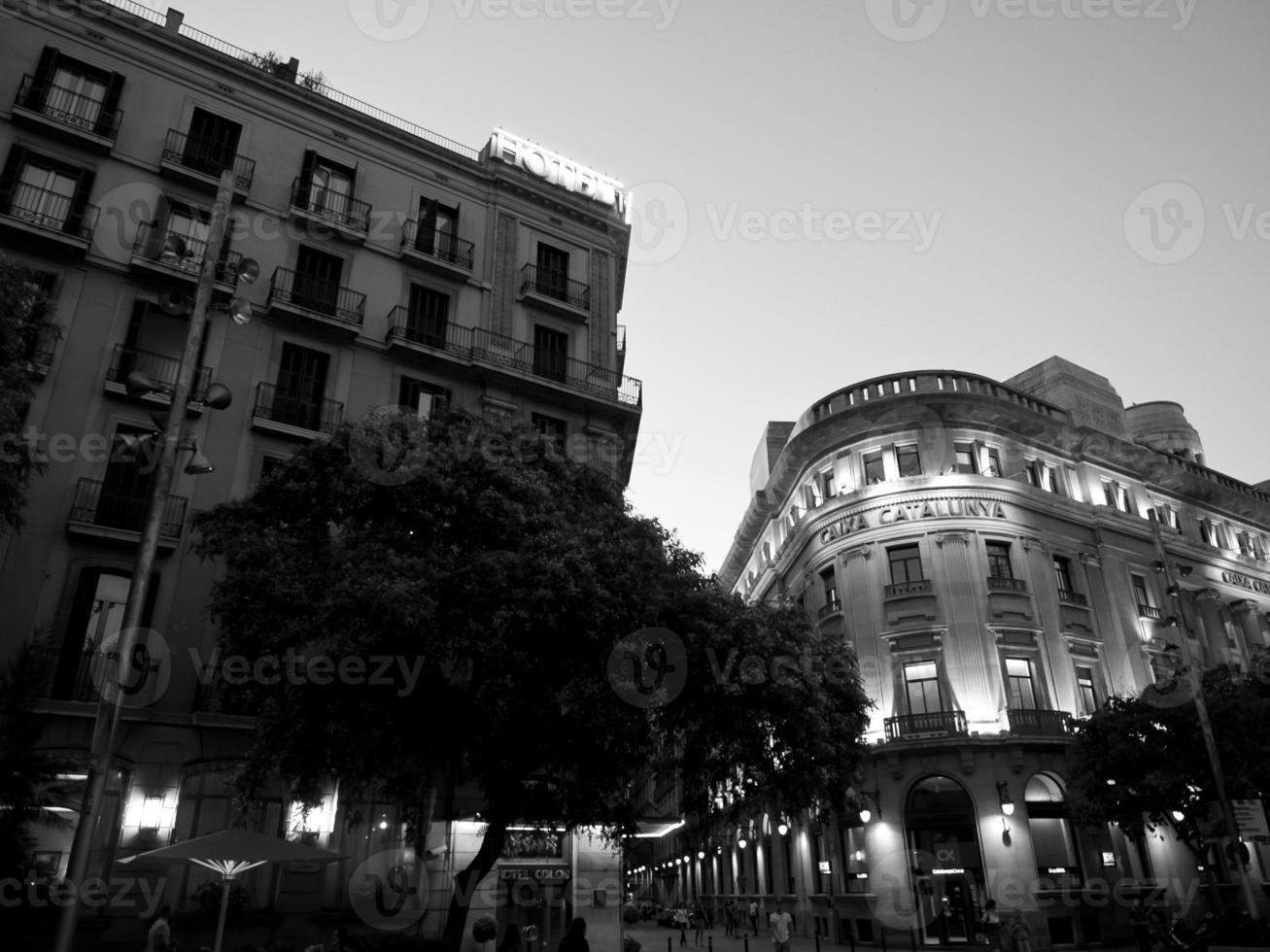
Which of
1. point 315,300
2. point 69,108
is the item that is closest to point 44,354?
point 315,300

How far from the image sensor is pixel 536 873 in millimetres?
23891

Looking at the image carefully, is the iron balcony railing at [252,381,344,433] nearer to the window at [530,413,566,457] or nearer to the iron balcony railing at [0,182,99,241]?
the iron balcony railing at [0,182,99,241]

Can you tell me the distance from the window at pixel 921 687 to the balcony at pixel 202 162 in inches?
1132

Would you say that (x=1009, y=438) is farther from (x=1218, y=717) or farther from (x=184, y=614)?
(x=184, y=614)

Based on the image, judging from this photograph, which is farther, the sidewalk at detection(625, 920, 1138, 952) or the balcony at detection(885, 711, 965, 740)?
the balcony at detection(885, 711, 965, 740)

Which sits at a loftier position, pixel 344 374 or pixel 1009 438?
pixel 1009 438

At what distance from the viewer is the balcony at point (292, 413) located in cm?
2447

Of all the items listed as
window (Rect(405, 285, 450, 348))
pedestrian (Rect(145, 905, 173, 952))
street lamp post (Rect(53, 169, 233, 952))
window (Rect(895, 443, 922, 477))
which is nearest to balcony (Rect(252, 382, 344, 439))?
window (Rect(405, 285, 450, 348))

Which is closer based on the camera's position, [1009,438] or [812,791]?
[812,791]

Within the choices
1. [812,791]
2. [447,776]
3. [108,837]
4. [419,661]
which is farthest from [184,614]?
[812,791]

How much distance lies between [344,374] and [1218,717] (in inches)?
1145

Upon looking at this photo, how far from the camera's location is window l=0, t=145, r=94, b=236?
23469 millimetres

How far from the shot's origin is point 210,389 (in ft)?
35.1

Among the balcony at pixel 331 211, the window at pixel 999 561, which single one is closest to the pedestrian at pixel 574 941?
the balcony at pixel 331 211
